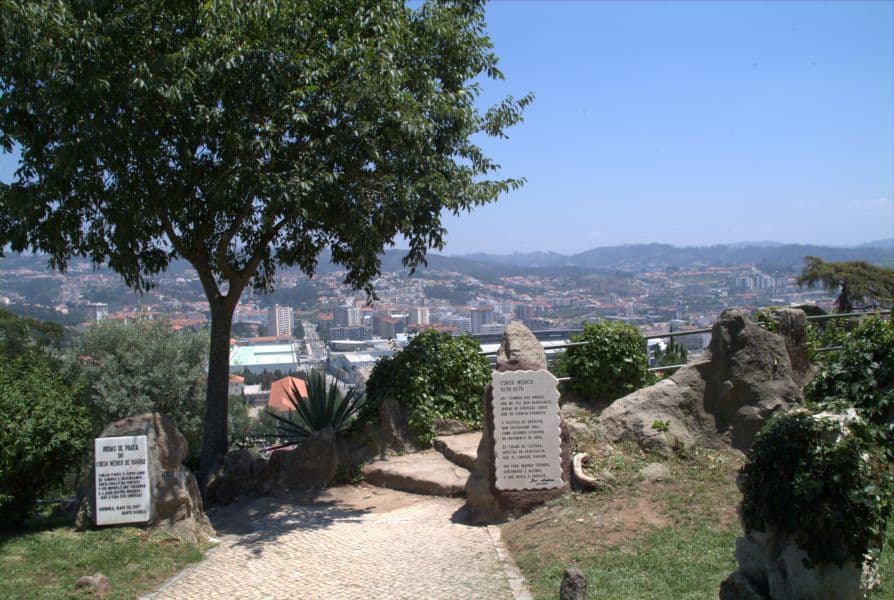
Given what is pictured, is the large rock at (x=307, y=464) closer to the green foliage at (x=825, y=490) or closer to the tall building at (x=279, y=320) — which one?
the green foliage at (x=825, y=490)

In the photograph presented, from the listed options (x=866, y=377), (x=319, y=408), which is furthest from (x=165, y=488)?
(x=866, y=377)

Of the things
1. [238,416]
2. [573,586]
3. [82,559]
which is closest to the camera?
[573,586]

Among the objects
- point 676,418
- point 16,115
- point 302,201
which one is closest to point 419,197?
point 302,201

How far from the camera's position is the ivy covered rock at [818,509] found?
4570 mm

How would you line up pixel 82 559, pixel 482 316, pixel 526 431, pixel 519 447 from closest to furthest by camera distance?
pixel 82 559 < pixel 519 447 < pixel 526 431 < pixel 482 316

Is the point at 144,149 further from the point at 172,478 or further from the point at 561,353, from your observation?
the point at 561,353

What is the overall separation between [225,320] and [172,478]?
3090 millimetres

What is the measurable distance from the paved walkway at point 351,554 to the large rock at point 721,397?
261cm

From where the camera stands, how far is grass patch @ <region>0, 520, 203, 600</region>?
7.36 meters

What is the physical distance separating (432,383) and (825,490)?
8.05 metres

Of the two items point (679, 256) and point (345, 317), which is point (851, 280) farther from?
point (679, 256)

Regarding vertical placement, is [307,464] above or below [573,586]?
below

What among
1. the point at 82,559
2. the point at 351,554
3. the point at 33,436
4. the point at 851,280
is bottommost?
the point at 351,554

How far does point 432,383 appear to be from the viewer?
1228 cm
